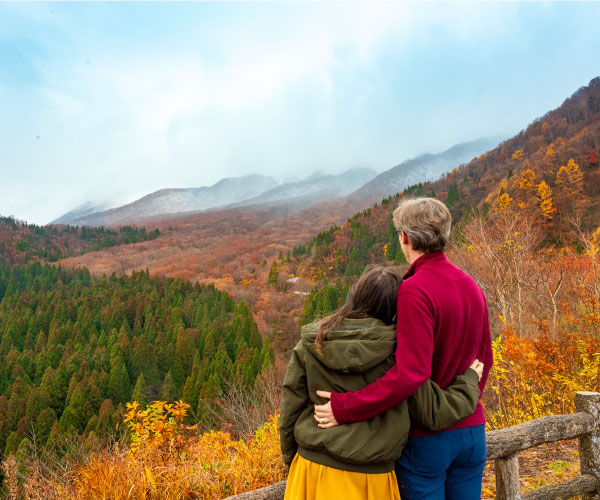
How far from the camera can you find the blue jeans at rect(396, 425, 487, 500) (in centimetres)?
172

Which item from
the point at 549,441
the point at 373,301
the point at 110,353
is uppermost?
the point at 373,301

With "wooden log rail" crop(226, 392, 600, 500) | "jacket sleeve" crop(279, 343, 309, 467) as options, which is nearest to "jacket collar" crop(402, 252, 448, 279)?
"jacket sleeve" crop(279, 343, 309, 467)

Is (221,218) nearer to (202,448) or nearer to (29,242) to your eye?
(29,242)

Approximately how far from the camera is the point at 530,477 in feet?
14.2

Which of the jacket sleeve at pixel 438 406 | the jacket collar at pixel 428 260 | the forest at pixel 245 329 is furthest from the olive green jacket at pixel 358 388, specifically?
the forest at pixel 245 329

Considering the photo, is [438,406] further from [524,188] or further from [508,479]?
[524,188]

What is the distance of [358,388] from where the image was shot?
1651 millimetres

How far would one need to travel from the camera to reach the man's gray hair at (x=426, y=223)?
176cm

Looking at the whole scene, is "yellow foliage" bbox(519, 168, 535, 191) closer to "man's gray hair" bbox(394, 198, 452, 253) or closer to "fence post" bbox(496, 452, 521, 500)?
"fence post" bbox(496, 452, 521, 500)

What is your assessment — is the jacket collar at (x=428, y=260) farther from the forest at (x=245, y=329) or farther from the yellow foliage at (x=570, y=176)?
the yellow foliage at (x=570, y=176)

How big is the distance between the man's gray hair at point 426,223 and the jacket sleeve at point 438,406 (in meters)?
0.60

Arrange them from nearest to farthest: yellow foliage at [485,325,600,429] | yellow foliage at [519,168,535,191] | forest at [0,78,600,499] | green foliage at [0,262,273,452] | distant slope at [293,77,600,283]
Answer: forest at [0,78,600,499], yellow foliage at [485,325,600,429], green foliage at [0,262,273,452], distant slope at [293,77,600,283], yellow foliage at [519,168,535,191]

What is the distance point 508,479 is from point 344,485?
178 cm

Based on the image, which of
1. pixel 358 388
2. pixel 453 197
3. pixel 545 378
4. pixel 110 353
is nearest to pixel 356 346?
pixel 358 388
